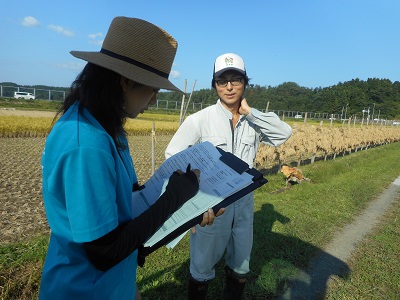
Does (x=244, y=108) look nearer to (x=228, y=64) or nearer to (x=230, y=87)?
(x=230, y=87)

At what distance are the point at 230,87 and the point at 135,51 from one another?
1.52m

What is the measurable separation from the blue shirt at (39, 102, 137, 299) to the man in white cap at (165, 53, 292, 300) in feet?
4.66

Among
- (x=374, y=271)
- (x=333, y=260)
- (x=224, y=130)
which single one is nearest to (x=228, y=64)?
(x=224, y=130)

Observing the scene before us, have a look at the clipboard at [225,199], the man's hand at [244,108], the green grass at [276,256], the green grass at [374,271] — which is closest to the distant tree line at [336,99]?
the green grass at [276,256]

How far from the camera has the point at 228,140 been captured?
8.77 ft

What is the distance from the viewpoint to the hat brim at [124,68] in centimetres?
114

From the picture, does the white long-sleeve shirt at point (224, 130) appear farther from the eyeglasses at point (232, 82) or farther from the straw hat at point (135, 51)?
the straw hat at point (135, 51)

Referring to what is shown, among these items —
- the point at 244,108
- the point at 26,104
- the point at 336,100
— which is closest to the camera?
the point at 244,108

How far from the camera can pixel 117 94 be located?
3.93 ft

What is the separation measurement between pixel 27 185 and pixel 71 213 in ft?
Answer: 28.0

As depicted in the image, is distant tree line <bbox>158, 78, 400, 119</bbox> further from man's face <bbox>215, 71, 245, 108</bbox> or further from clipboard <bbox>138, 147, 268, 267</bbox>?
clipboard <bbox>138, 147, 268, 267</bbox>

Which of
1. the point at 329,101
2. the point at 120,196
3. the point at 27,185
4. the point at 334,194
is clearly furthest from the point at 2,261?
the point at 329,101

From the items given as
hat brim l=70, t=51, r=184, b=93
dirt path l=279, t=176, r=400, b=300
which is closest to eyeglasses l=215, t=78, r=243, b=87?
hat brim l=70, t=51, r=184, b=93

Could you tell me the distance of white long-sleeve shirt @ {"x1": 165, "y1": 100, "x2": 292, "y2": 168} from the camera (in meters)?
2.66
